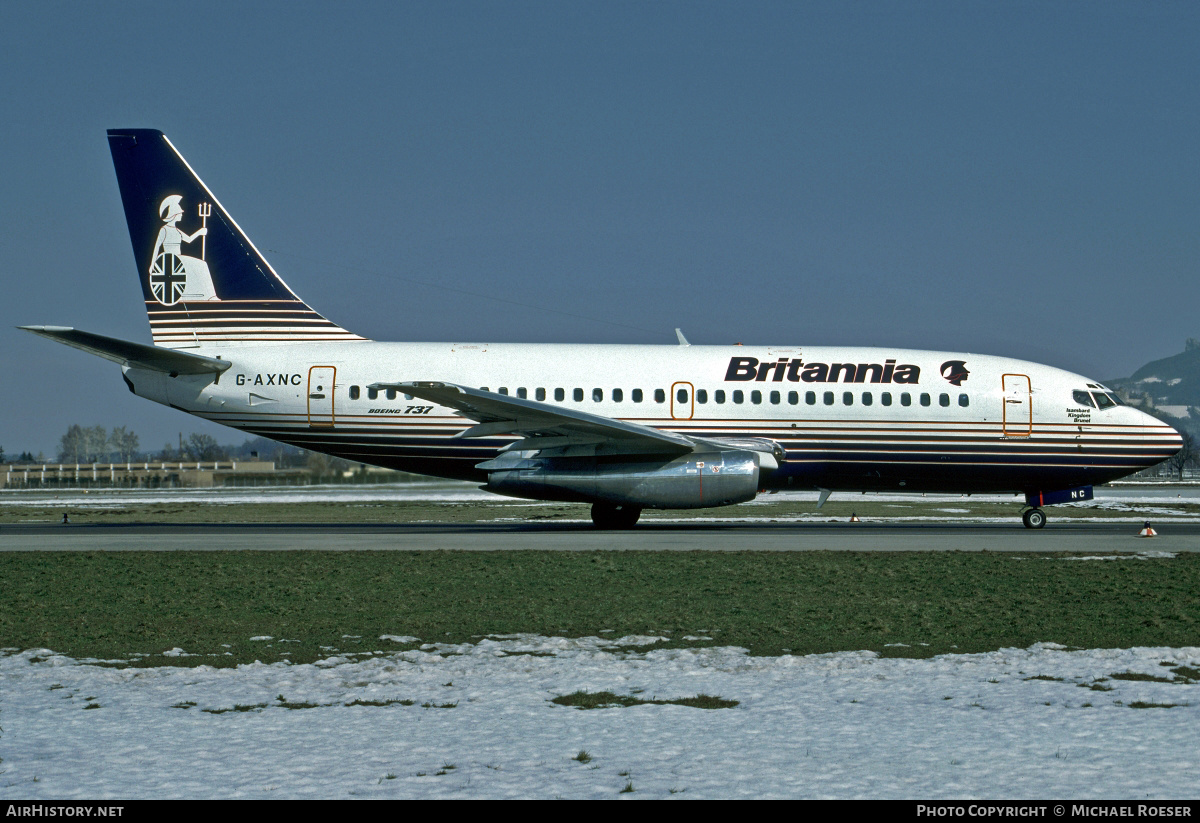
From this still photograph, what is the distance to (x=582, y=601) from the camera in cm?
1111

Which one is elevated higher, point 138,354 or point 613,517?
point 138,354

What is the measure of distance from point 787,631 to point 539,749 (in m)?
4.24

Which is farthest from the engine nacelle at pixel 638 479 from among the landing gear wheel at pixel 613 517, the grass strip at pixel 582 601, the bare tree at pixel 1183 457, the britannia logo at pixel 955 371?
the bare tree at pixel 1183 457

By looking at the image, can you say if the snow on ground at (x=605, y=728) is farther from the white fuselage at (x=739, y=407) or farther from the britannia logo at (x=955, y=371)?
the britannia logo at (x=955, y=371)

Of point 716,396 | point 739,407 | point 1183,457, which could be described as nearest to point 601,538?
point 716,396

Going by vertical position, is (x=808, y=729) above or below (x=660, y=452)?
below

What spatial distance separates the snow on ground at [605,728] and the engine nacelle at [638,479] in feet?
38.7

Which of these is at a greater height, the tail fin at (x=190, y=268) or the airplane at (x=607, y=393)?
the tail fin at (x=190, y=268)

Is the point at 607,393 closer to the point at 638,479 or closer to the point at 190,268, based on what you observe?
the point at 638,479

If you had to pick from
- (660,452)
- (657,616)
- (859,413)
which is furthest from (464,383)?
(657,616)

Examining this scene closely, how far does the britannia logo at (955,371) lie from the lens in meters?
22.6

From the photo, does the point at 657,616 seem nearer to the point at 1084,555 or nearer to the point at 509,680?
the point at 509,680

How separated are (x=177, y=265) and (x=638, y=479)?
37.1 ft

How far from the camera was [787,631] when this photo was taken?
9227mm
